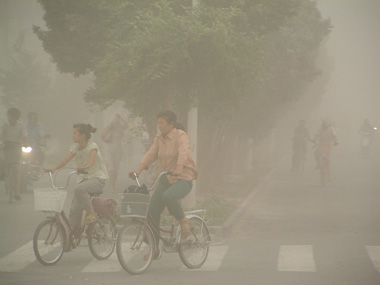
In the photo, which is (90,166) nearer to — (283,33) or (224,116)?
(224,116)

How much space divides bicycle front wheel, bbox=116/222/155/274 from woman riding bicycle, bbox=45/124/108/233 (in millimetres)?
930

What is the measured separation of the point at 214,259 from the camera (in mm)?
10531

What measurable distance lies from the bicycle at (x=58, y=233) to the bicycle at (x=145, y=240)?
35.2 inches

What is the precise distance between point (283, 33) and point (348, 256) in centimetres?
1424

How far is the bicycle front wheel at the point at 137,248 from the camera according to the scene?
30.2 ft

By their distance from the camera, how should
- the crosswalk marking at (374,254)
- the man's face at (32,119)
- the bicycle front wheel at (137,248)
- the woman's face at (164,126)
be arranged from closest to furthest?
the bicycle front wheel at (137,248) → the woman's face at (164,126) → the crosswalk marking at (374,254) → the man's face at (32,119)

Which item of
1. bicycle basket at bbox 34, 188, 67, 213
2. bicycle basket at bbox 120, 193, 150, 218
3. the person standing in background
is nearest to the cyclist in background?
the person standing in background

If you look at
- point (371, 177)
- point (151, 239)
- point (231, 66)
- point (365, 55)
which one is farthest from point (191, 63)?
point (365, 55)

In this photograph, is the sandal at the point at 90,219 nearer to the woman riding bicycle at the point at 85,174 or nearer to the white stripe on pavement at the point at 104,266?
the woman riding bicycle at the point at 85,174

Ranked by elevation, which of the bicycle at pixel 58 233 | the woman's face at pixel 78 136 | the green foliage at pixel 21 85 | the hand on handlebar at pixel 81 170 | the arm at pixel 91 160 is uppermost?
the green foliage at pixel 21 85

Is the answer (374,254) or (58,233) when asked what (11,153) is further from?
(374,254)

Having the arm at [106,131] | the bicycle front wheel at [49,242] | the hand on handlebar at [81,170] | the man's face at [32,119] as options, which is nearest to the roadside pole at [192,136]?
the arm at [106,131]

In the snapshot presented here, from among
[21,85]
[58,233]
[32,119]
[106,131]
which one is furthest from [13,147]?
[21,85]

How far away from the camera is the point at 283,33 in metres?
24.2
